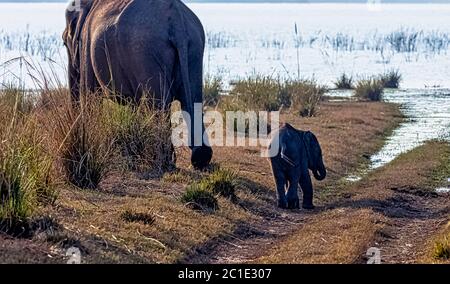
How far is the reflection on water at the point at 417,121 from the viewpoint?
1959 cm

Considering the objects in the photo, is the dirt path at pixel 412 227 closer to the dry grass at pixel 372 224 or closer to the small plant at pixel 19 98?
the dry grass at pixel 372 224

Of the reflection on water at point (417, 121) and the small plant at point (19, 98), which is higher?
the small plant at point (19, 98)

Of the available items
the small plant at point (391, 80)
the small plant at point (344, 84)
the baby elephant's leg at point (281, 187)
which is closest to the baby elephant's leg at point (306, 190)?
the baby elephant's leg at point (281, 187)

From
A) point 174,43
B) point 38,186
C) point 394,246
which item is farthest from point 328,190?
point 38,186

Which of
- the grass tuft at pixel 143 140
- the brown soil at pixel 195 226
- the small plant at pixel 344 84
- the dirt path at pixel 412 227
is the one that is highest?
the grass tuft at pixel 143 140

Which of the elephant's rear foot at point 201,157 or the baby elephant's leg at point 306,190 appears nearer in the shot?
the baby elephant's leg at point 306,190

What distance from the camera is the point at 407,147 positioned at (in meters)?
19.8

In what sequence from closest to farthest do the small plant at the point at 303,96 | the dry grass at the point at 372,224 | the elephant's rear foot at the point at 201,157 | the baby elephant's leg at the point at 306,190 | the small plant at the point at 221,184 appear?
the dry grass at the point at 372,224 → the small plant at the point at 221,184 → the baby elephant's leg at the point at 306,190 → the elephant's rear foot at the point at 201,157 → the small plant at the point at 303,96

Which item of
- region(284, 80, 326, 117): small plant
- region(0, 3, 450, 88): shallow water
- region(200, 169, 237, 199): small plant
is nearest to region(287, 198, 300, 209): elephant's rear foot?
region(200, 169, 237, 199): small plant

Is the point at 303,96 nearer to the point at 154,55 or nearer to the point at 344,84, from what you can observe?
the point at 344,84

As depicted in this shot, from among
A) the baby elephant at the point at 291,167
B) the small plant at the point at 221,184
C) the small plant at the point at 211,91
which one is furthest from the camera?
the small plant at the point at 211,91

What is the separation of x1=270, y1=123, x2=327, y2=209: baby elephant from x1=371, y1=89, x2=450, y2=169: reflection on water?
13.1ft

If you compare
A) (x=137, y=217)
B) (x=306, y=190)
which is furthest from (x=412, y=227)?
(x=137, y=217)

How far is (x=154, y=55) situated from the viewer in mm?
14727
